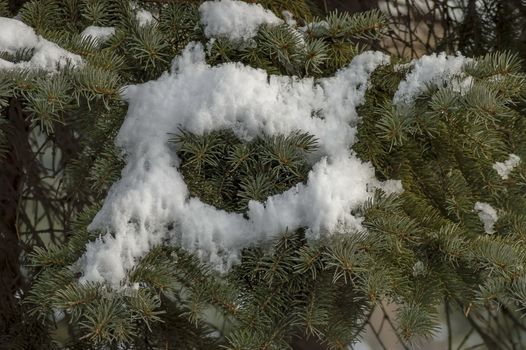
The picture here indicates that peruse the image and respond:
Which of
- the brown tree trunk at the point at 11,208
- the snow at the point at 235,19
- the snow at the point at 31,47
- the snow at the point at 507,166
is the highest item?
the brown tree trunk at the point at 11,208

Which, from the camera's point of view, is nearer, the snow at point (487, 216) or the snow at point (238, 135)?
the snow at point (238, 135)

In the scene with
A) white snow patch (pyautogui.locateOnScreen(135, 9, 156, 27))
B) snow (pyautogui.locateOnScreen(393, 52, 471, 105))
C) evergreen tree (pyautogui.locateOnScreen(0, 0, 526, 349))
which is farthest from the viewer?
white snow patch (pyautogui.locateOnScreen(135, 9, 156, 27))

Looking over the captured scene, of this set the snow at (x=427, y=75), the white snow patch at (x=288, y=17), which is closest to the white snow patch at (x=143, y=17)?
the white snow patch at (x=288, y=17)

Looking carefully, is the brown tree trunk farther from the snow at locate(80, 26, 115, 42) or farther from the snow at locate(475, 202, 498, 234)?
the snow at locate(475, 202, 498, 234)

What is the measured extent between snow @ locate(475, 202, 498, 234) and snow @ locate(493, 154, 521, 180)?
9 centimetres

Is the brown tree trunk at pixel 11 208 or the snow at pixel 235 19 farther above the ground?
the brown tree trunk at pixel 11 208

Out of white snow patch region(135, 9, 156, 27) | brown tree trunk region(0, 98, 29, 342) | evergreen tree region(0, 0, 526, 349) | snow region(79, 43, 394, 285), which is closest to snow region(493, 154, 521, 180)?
evergreen tree region(0, 0, 526, 349)

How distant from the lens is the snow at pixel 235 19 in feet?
5.47

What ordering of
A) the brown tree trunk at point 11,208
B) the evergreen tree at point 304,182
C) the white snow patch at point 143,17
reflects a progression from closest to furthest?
1. the evergreen tree at point 304,182
2. the white snow patch at point 143,17
3. the brown tree trunk at point 11,208

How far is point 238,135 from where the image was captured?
61.2 inches

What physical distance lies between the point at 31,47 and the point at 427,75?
88 cm

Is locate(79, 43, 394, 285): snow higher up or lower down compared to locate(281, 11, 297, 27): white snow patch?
lower down

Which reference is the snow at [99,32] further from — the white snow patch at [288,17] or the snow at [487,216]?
the snow at [487,216]

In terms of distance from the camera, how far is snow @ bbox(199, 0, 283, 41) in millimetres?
1666
